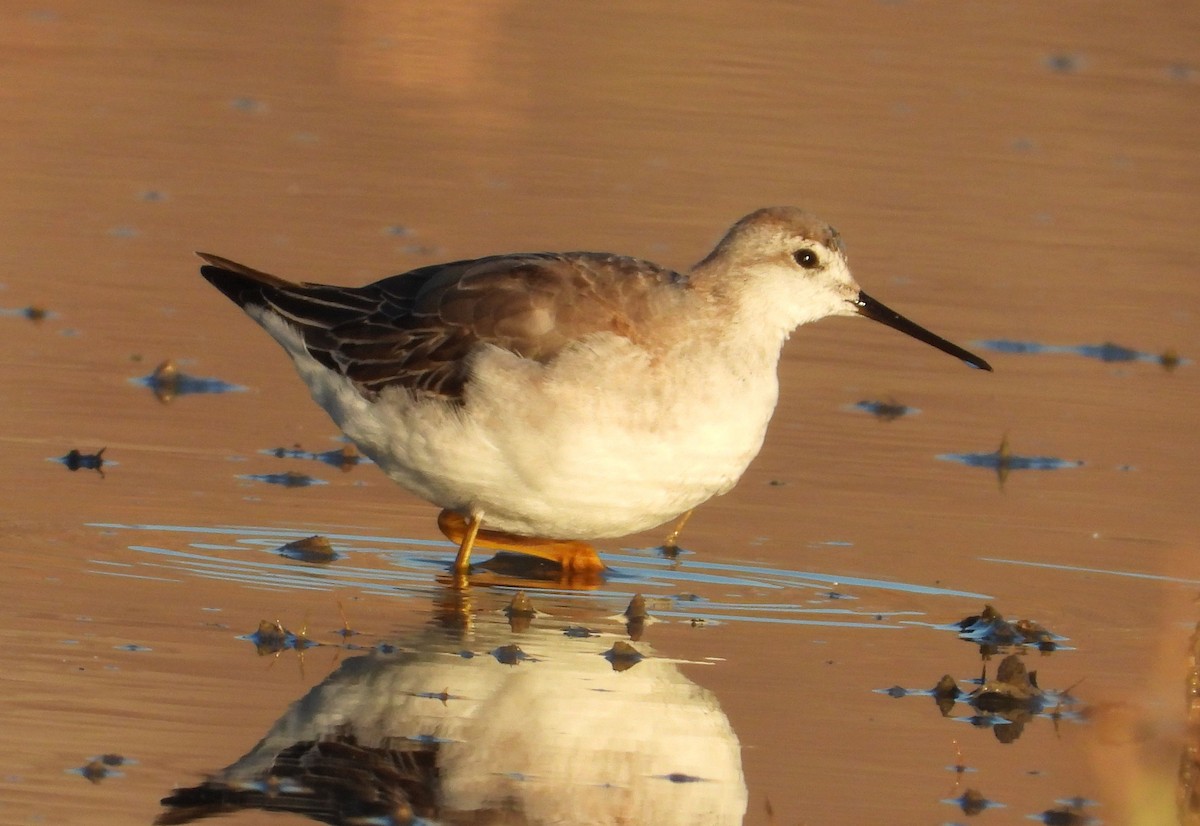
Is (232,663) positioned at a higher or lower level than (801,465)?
lower

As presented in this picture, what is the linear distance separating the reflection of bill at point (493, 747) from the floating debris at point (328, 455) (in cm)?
290

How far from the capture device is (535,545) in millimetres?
10047

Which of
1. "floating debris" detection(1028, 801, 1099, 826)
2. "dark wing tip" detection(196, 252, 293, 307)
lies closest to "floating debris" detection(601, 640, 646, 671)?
"floating debris" detection(1028, 801, 1099, 826)

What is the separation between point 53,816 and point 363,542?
3638 mm

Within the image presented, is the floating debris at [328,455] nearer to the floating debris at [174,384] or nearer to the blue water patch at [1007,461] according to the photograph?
the floating debris at [174,384]

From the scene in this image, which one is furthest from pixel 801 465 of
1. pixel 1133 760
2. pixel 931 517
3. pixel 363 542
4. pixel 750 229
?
pixel 1133 760

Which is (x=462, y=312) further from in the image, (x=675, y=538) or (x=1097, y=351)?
(x=1097, y=351)

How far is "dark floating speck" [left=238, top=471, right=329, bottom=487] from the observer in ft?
34.6

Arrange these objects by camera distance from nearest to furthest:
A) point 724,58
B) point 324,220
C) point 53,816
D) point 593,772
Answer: point 53,816
point 593,772
point 324,220
point 724,58

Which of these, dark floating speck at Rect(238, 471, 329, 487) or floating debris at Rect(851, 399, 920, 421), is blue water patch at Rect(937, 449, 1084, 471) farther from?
dark floating speck at Rect(238, 471, 329, 487)

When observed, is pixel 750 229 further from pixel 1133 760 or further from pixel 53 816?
pixel 53 816

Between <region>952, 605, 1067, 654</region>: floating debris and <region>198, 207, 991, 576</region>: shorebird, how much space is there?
1.15m

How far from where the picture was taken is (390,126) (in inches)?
741

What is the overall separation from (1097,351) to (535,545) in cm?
496
